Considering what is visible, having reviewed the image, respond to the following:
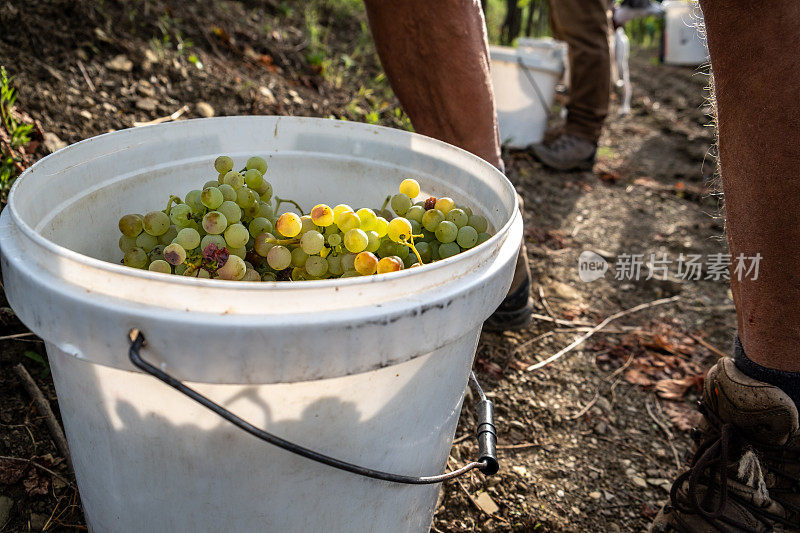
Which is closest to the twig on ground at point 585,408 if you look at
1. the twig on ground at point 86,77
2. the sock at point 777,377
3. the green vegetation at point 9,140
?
the sock at point 777,377

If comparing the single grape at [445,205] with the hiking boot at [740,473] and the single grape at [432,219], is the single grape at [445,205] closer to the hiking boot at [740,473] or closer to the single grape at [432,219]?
the single grape at [432,219]

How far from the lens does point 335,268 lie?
105 centimetres

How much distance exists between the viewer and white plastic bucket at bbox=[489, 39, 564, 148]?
3.88m

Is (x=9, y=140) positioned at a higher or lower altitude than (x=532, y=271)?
higher

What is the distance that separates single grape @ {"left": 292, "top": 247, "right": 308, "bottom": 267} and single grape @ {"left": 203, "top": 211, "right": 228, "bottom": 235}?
13 centimetres

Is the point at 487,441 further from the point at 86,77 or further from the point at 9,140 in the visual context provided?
the point at 86,77

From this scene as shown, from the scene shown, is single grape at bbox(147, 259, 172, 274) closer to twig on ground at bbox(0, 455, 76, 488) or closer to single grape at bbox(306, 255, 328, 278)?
single grape at bbox(306, 255, 328, 278)

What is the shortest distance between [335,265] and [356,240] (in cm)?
7

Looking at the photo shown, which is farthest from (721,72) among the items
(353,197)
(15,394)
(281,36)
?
(281,36)

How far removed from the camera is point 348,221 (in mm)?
1046

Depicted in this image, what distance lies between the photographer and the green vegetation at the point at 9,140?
1769 mm

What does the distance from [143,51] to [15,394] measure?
1769 millimetres

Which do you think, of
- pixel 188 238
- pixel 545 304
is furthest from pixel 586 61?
pixel 188 238

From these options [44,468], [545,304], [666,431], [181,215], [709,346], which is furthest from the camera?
[545,304]
